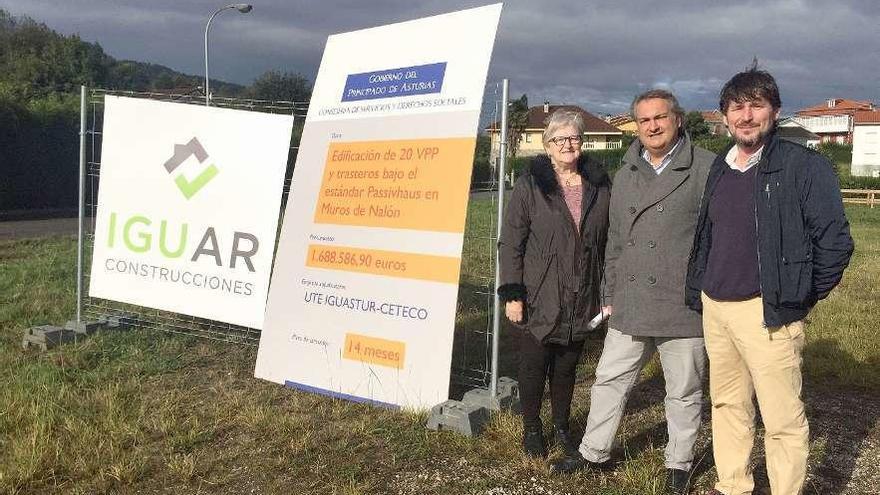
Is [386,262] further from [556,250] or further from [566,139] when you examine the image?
[566,139]

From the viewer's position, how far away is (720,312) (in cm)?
307

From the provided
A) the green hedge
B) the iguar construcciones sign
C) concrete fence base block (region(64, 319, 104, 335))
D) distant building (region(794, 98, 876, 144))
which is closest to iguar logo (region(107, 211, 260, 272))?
the iguar construcciones sign

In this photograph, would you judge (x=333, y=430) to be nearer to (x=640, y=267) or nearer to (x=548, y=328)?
(x=548, y=328)

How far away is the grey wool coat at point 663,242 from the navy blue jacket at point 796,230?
1.42 ft

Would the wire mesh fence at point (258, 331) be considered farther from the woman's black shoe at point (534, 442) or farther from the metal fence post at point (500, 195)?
the woman's black shoe at point (534, 442)

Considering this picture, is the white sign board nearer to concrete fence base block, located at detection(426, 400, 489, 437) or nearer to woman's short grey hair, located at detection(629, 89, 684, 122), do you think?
concrete fence base block, located at detection(426, 400, 489, 437)

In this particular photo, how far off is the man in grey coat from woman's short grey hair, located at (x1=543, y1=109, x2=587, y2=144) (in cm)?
29

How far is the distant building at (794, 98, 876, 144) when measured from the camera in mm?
101562

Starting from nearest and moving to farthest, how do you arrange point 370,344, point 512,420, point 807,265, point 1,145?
1. point 807,265
2. point 512,420
3. point 370,344
4. point 1,145

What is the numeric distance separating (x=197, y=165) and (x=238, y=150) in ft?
1.47

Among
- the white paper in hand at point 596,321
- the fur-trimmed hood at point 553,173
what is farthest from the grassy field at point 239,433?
the fur-trimmed hood at point 553,173

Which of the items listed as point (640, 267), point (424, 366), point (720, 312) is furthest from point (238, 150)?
point (720, 312)

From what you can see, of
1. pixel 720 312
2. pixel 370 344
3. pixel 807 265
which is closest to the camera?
pixel 807 265

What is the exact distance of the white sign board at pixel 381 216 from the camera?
4.36m
